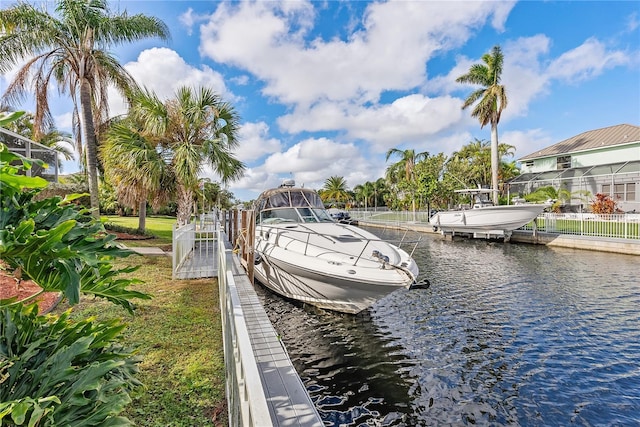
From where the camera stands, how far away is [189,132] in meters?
10.4

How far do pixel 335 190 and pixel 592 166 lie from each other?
37916 millimetres

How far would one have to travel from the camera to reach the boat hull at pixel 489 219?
629 inches

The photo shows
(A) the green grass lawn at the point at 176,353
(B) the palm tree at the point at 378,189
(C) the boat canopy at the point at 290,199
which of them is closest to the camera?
(A) the green grass lawn at the point at 176,353

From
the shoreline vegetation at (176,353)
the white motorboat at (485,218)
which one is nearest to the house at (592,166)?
the white motorboat at (485,218)

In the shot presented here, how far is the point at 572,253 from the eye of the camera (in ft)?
45.1

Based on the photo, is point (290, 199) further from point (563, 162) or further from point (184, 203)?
point (563, 162)

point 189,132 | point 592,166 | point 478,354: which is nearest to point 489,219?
point 478,354

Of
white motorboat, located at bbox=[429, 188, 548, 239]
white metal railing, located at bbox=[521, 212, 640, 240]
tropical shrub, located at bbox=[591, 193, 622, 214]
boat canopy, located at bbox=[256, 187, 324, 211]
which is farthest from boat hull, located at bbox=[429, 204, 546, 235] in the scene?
boat canopy, located at bbox=[256, 187, 324, 211]

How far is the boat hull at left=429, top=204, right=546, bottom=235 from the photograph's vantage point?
15984 mm

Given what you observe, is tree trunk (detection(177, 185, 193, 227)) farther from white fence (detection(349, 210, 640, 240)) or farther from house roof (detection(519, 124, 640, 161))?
house roof (detection(519, 124, 640, 161))

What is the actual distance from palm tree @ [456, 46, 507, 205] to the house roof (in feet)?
29.8

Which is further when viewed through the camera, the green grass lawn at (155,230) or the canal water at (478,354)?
the green grass lawn at (155,230)

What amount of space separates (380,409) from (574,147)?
3171cm

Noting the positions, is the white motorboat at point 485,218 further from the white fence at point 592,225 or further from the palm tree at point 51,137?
the palm tree at point 51,137
